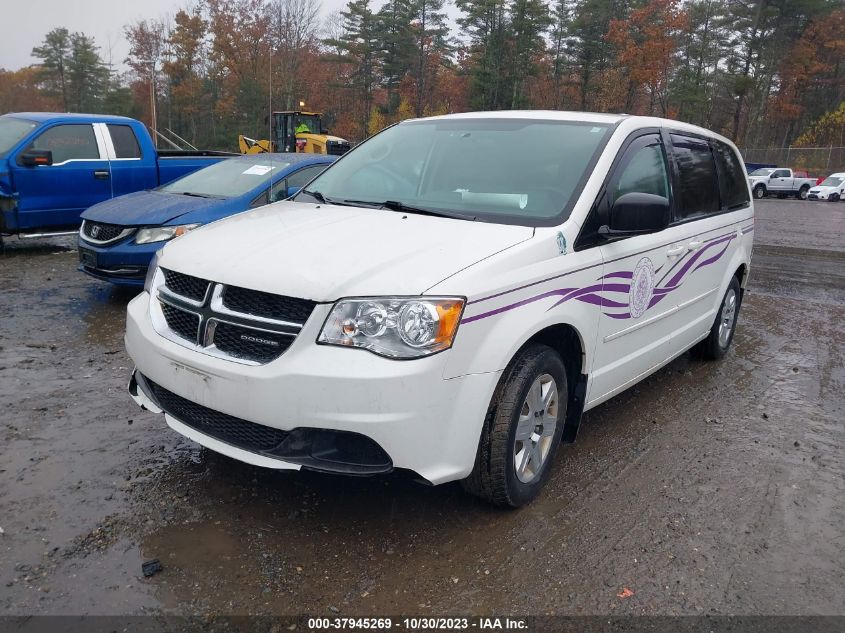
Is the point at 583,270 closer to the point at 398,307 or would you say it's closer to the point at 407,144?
the point at 398,307

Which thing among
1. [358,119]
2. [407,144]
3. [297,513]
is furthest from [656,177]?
[358,119]

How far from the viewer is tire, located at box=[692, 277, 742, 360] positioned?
5672mm

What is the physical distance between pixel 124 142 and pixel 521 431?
8.55 meters

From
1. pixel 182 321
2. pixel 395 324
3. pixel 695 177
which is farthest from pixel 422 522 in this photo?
pixel 695 177

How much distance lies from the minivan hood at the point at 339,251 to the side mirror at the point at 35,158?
21.0 feet

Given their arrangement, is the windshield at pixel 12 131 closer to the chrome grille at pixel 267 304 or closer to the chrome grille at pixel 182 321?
the chrome grille at pixel 182 321

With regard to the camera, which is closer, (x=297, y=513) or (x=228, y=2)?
(x=297, y=513)

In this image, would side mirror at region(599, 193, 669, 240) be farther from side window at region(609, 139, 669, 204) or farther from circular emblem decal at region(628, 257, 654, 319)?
circular emblem decal at region(628, 257, 654, 319)

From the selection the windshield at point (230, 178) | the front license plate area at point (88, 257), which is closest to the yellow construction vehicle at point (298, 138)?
the windshield at point (230, 178)

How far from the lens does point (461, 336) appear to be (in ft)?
8.86


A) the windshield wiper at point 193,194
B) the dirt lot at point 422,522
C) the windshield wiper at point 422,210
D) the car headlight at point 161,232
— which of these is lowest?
the dirt lot at point 422,522

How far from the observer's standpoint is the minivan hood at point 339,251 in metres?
2.73

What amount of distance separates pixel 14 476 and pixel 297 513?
1483 millimetres

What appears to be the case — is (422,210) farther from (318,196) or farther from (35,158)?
(35,158)
